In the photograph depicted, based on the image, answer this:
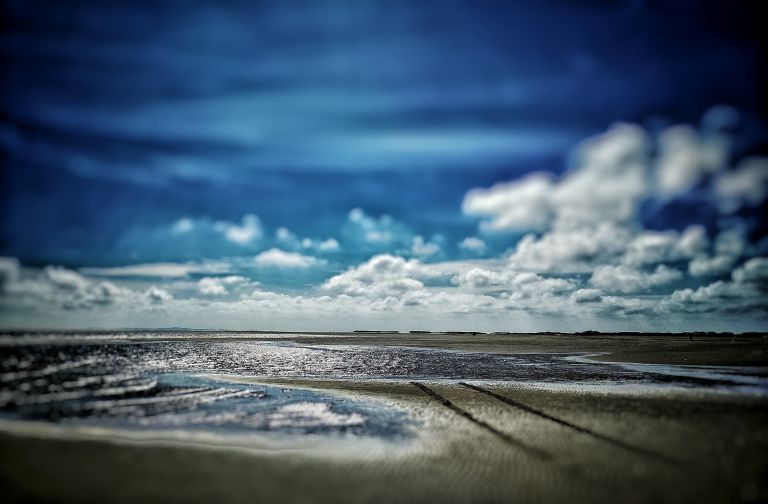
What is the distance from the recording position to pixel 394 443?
16391 millimetres

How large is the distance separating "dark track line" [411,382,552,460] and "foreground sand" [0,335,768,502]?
9 cm

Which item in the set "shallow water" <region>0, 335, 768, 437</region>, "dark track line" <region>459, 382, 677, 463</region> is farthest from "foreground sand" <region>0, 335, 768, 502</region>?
"shallow water" <region>0, 335, 768, 437</region>

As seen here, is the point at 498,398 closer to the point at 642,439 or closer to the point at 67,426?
the point at 642,439

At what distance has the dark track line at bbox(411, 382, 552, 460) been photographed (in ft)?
48.2

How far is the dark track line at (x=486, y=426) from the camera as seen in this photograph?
14.7m

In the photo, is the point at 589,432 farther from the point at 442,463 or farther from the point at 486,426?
the point at 442,463

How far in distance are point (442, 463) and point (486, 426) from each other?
18.3ft

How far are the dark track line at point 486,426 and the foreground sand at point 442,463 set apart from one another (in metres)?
0.09

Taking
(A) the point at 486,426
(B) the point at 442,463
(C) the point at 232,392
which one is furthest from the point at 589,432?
(C) the point at 232,392

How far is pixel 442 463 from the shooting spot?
13.8 m

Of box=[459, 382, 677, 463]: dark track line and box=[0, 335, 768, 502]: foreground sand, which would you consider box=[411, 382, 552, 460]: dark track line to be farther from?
box=[459, 382, 677, 463]: dark track line

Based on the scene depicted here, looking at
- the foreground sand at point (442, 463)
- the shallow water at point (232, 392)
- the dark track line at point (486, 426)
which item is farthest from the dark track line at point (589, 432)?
the shallow water at point (232, 392)

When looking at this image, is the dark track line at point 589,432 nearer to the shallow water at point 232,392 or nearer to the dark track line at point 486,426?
the dark track line at point 486,426

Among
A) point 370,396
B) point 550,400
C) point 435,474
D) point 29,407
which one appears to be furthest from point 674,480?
point 29,407
